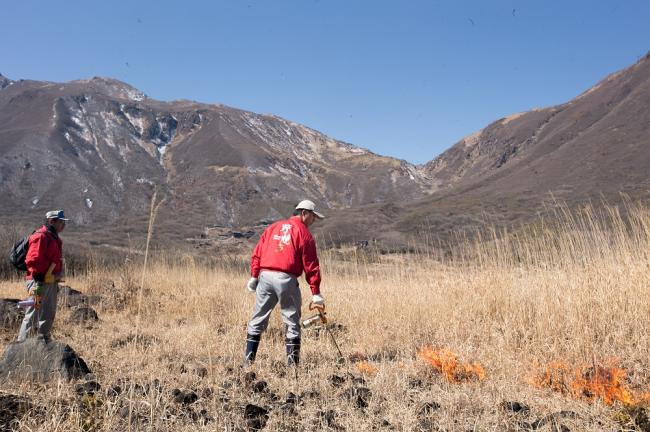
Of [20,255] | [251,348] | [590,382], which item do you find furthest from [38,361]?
[590,382]

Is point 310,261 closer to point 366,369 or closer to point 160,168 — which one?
point 366,369

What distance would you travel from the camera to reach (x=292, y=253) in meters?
4.59

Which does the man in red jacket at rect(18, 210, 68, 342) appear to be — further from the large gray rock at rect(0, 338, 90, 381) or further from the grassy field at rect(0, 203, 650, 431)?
the large gray rock at rect(0, 338, 90, 381)

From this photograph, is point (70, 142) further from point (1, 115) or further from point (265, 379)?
point (265, 379)

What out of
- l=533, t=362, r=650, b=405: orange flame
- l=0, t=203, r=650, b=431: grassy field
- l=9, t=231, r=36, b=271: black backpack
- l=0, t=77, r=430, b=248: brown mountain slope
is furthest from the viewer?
l=0, t=77, r=430, b=248: brown mountain slope

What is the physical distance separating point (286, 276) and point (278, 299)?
0.91ft

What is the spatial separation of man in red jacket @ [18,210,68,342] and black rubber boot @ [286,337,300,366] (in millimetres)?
2852

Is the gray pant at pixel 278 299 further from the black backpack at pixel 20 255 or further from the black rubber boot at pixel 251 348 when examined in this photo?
the black backpack at pixel 20 255

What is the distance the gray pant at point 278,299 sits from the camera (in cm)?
456

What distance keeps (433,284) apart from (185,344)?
396cm

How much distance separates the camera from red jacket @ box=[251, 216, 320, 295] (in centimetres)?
458

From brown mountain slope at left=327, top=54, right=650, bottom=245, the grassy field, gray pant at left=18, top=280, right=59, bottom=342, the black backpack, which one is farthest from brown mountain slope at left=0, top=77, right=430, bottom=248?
the grassy field

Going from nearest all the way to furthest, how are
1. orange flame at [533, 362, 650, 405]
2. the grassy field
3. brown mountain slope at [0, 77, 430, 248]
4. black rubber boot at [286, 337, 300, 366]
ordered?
the grassy field, orange flame at [533, 362, 650, 405], black rubber boot at [286, 337, 300, 366], brown mountain slope at [0, 77, 430, 248]

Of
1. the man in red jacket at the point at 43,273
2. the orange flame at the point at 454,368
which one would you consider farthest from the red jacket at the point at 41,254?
the orange flame at the point at 454,368
